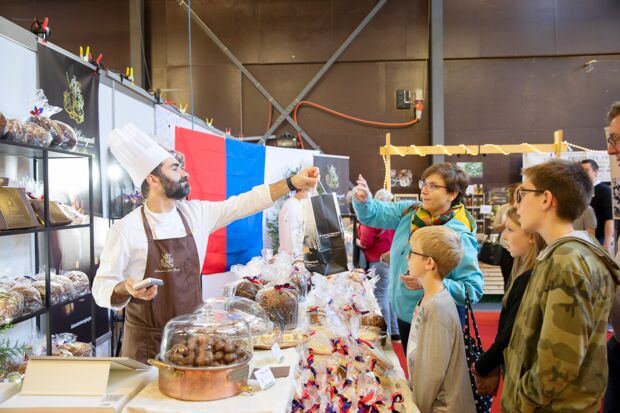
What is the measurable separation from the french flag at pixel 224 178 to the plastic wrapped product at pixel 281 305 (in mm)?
1960

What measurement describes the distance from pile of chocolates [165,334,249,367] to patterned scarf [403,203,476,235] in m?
1.38

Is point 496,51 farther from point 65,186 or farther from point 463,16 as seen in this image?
point 65,186

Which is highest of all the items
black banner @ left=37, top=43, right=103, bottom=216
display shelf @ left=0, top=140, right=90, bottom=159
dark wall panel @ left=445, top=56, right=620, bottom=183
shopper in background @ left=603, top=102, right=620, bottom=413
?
dark wall panel @ left=445, top=56, right=620, bottom=183

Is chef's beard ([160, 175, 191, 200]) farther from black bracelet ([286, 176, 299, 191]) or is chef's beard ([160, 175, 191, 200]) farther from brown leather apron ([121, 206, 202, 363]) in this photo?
black bracelet ([286, 176, 299, 191])

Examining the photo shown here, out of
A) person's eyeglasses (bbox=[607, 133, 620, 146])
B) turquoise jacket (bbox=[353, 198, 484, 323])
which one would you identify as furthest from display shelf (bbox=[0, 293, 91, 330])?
person's eyeglasses (bbox=[607, 133, 620, 146])

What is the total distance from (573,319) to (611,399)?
32.4 inches

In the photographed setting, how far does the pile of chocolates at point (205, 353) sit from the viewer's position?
1.14 m

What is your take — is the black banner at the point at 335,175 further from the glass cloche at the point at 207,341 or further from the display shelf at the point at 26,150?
the glass cloche at the point at 207,341

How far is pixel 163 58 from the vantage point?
27.3 feet

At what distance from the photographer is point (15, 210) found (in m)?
2.25

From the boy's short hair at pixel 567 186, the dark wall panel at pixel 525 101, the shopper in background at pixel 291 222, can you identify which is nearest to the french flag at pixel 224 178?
the shopper in background at pixel 291 222

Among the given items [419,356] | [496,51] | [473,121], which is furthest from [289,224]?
[496,51]

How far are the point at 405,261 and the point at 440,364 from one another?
2.82ft

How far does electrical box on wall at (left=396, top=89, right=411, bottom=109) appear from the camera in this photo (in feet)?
26.5
